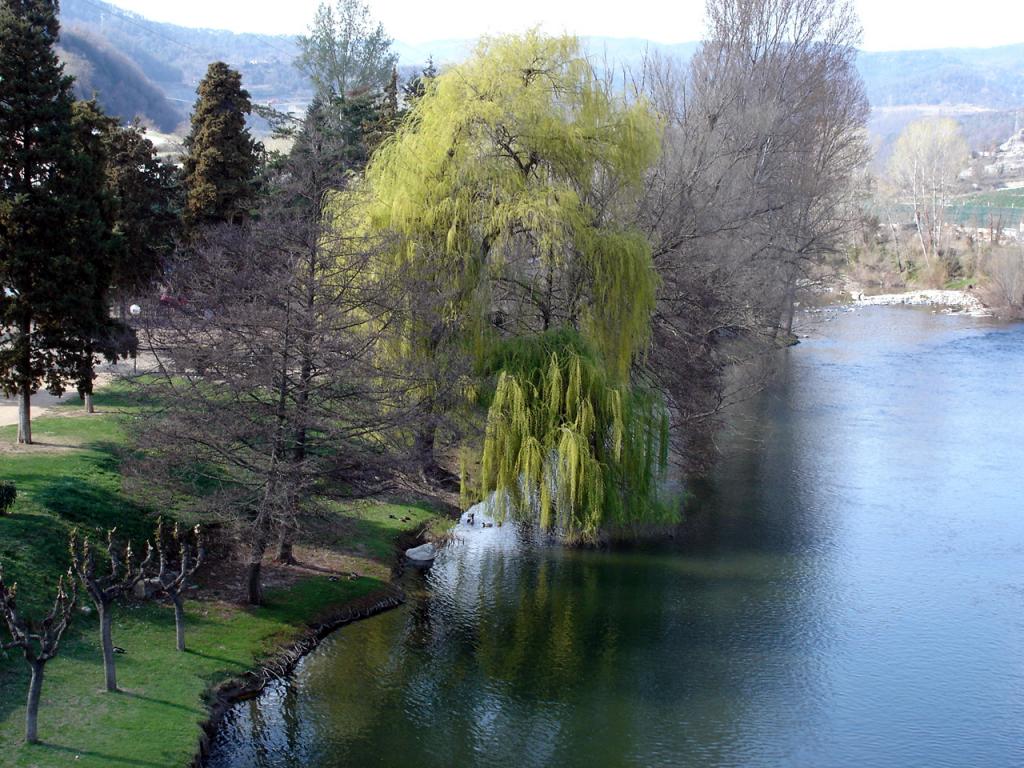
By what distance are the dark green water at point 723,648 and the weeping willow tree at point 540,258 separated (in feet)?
7.70

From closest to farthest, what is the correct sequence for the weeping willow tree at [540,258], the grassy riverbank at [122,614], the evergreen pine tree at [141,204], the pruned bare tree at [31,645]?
1. the pruned bare tree at [31,645]
2. the grassy riverbank at [122,614]
3. the weeping willow tree at [540,258]
4. the evergreen pine tree at [141,204]

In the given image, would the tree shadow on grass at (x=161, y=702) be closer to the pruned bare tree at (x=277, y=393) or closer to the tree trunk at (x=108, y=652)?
the tree trunk at (x=108, y=652)

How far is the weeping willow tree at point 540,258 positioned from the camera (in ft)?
74.3

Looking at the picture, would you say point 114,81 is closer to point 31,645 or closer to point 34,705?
point 31,645

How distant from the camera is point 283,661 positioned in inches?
697

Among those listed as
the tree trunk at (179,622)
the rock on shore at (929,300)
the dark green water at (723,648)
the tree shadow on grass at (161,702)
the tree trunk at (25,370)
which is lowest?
the dark green water at (723,648)

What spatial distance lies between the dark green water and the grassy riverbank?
958 millimetres

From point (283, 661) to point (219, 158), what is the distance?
22.8m

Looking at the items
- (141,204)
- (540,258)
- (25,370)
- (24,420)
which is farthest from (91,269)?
(141,204)

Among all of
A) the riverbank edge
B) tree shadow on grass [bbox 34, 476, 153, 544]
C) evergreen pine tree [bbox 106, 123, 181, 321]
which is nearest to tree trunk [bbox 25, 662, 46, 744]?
the riverbank edge

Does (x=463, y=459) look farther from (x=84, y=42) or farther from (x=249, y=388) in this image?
(x=84, y=42)

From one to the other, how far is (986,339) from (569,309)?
42.1 meters

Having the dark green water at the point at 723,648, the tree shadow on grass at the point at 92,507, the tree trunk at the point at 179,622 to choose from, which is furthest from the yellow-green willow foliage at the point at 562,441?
the tree trunk at the point at 179,622

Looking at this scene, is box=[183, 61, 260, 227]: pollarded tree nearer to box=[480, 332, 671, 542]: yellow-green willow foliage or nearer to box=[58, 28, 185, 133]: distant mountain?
box=[480, 332, 671, 542]: yellow-green willow foliage
